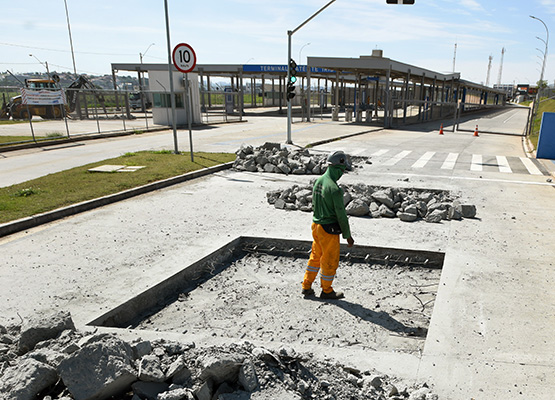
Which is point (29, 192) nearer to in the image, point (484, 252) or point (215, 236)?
point (215, 236)

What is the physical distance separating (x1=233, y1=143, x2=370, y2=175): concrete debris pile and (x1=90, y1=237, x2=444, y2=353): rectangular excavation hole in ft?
20.9

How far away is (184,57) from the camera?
44.5ft

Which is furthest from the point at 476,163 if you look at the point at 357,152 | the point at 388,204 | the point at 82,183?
the point at 82,183

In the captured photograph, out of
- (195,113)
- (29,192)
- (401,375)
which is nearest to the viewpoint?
(401,375)

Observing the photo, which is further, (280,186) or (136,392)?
(280,186)

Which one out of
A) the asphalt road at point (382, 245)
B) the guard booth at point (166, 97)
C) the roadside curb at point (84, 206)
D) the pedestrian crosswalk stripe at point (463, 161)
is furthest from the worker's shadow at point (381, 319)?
the guard booth at point (166, 97)

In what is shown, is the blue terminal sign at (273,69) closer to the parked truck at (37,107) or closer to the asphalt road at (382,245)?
the parked truck at (37,107)

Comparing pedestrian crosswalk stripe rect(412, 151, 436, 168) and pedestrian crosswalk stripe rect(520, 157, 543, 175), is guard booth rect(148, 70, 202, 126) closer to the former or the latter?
pedestrian crosswalk stripe rect(412, 151, 436, 168)

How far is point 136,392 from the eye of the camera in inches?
125

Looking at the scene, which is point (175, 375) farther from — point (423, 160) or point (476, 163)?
point (476, 163)

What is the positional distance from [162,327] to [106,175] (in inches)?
320

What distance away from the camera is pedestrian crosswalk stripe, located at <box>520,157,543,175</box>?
1435cm

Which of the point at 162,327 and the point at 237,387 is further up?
the point at 237,387

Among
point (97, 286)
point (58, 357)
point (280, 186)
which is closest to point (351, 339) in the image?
point (58, 357)
